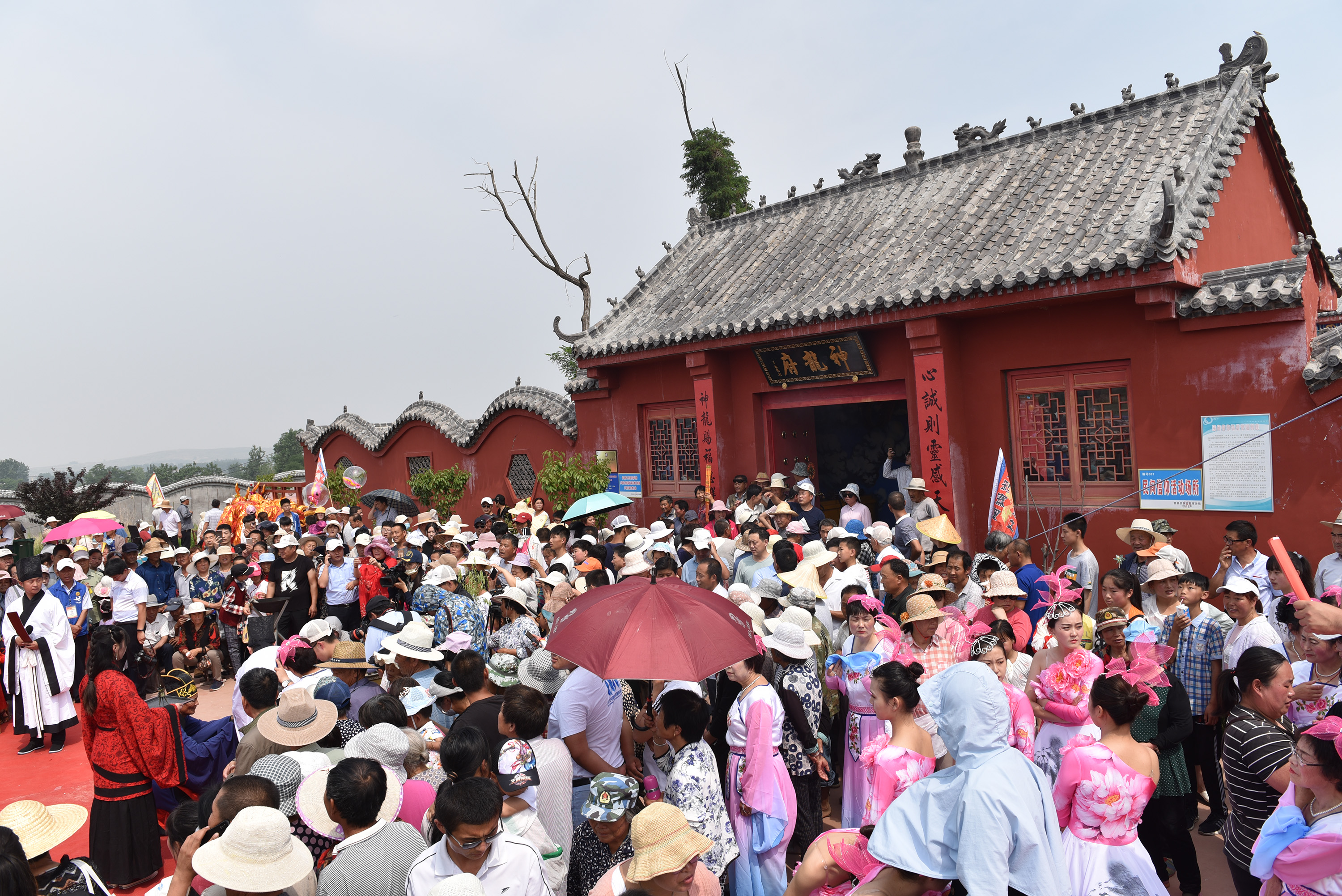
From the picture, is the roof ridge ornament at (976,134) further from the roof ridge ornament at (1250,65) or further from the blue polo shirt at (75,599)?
the blue polo shirt at (75,599)

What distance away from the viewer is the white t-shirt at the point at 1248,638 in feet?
15.4

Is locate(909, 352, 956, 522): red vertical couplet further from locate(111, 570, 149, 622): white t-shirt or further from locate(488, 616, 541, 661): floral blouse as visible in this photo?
locate(111, 570, 149, 622): white t-shirt

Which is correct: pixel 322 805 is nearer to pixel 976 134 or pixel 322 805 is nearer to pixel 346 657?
pixel 346 657

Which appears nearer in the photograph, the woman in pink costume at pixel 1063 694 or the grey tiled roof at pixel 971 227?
the woman in pink costume at pixel 1063 694

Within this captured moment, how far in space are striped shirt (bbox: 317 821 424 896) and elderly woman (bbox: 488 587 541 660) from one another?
1.74 metres

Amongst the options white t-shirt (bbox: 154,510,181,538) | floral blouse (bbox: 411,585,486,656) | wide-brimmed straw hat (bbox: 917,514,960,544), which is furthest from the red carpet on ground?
white t-shirt (bbox: 154,510,181,538)

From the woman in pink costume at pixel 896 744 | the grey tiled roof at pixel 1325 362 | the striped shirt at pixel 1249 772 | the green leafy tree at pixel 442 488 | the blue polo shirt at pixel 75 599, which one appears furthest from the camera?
the green leafy tree at pixel 442 488

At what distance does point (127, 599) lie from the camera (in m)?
9.14

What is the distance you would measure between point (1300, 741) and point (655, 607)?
2.62 m

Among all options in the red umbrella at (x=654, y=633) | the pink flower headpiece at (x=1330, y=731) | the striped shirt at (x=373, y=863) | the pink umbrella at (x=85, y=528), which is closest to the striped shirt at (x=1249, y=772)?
the pink flower headpiece at (x=1330, y=731)

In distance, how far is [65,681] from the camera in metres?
8.15

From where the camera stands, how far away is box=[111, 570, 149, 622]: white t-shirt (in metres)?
9.12

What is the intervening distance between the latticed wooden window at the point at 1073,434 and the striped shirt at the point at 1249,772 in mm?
5893

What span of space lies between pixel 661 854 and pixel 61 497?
24920 millimetres
